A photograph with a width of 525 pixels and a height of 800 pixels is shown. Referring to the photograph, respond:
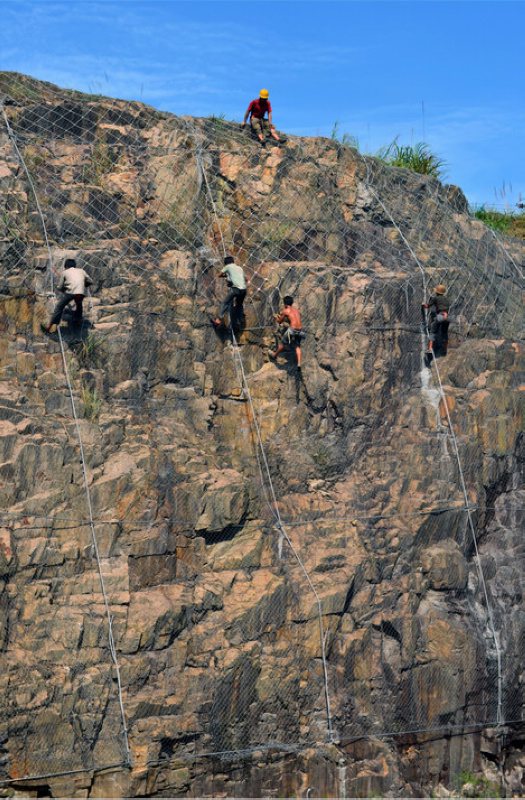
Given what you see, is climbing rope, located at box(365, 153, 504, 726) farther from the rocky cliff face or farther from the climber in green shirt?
the climber in green shirt

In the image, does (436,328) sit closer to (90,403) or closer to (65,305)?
(90,403)

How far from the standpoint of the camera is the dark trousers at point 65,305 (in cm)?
1184

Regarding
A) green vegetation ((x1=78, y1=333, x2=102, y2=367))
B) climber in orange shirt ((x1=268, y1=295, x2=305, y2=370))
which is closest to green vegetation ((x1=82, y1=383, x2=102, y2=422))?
green vegetation ((x1=78, y1=333, x2=102, y2=367))

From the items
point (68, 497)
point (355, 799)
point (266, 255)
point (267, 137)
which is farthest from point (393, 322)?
point (355, 799)

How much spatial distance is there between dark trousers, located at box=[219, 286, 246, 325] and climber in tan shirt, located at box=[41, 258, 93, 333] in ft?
6.34

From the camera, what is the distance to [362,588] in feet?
41.1

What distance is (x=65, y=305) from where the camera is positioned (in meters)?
12.0

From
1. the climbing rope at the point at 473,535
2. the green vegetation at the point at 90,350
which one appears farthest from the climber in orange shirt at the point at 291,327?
the green vegetation at the point at 90,350

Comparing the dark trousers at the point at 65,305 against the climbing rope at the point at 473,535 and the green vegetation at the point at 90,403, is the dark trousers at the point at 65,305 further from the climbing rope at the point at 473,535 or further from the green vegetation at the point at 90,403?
the climbing rope at the point at 473,535

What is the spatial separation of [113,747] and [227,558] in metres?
2.71

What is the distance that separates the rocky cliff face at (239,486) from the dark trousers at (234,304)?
20cm

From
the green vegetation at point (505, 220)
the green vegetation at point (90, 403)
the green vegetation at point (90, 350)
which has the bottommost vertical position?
the green vegetation at point (90, 403)

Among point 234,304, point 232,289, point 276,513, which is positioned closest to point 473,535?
point 276,513

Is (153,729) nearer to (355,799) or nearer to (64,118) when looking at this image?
(355,799)
